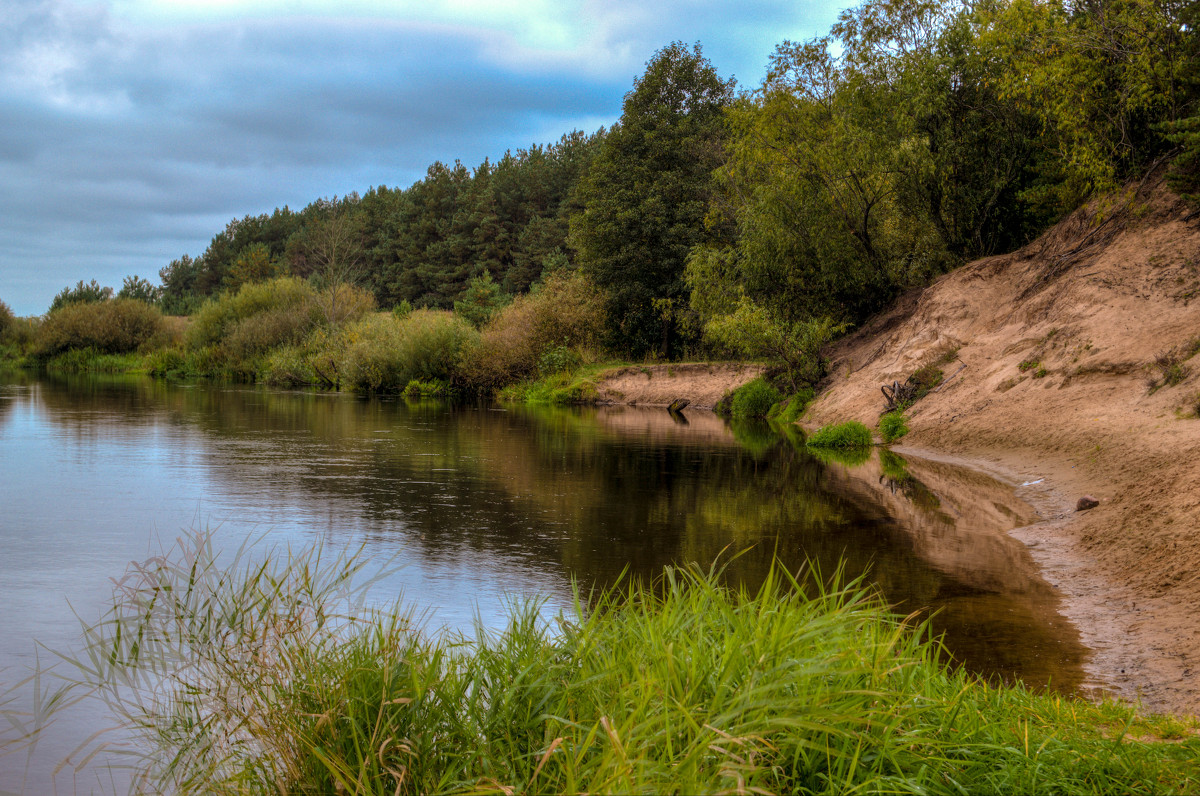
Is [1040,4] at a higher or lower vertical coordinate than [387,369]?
higher

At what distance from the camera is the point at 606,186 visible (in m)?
42.6

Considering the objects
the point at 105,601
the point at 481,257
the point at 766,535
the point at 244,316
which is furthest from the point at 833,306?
the point at 481,257

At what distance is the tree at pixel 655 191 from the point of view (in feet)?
134

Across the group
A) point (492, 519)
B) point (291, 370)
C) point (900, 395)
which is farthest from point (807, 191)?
point (291, 370)

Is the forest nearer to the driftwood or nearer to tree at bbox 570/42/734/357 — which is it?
tree at bbox 570/42/734/357

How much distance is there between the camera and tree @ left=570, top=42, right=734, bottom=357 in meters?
40.8

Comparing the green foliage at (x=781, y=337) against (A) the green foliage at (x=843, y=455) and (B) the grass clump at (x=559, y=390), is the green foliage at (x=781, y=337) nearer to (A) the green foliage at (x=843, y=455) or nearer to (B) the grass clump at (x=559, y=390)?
(A) the green foliage at (x=843, y=455)

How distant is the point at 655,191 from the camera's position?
40.8 m

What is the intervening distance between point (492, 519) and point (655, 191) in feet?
101

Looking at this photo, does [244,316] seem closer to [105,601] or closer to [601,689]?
[105,601]

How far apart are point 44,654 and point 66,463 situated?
11567 millimetres

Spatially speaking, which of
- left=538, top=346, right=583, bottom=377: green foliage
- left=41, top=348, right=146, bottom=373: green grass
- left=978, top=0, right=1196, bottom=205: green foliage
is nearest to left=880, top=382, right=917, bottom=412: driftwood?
left=978, top=0, right=1196, bottom=205: green foliage

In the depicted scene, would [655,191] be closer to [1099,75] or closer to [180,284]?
[1099,75]

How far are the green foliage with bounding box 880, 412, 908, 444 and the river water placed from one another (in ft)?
6.89
